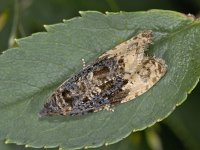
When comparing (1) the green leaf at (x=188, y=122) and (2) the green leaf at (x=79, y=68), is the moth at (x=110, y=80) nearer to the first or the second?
(2) the green leaf at (x=79, y=68)

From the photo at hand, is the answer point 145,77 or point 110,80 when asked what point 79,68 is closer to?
point 110,80

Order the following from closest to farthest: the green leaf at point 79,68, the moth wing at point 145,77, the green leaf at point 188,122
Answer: the green leaf at point 79,68 < the moth wing at point 145,77 < the green leaf at point 188,122

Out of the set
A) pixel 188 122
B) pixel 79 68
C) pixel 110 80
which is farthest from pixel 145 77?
pixel 188 122

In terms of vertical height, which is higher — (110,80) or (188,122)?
(188,122)

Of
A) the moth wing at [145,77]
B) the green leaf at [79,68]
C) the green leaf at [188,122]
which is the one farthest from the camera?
the green leaf at [188,122]

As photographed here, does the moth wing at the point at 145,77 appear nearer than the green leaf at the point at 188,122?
Yes

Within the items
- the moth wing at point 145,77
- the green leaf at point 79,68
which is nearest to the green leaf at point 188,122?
the moth wing at point 145,77

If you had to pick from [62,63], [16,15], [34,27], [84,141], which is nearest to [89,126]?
[84,141]
